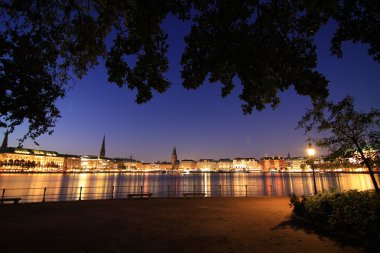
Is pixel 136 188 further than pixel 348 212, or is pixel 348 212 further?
pixel 136 188

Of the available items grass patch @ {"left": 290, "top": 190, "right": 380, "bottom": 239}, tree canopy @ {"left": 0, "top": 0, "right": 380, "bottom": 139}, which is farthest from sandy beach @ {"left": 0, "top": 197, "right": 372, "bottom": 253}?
tree canopy @ {"left": 0, "top": 0, "right": 380, "bottom": 139}

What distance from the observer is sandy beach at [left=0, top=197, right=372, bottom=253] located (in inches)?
329

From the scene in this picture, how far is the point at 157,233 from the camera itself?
34.0ft

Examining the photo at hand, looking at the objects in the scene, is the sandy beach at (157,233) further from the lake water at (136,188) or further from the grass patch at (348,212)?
the lake water at (136,188)

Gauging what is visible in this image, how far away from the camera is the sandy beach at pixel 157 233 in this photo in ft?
27.5

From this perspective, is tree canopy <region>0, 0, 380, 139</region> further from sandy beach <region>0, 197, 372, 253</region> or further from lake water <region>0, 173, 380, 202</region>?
lake water <region>0, 173, 380, 202</region>

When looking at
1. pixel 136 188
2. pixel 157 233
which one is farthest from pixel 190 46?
pixel 136 188

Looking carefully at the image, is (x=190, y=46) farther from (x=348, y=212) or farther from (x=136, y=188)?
(x=136, y=188)

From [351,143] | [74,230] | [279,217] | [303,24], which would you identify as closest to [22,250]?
[74,230]

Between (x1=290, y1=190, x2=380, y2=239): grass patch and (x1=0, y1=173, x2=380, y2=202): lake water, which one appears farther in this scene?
(x1=0, y1=173, x2=380, y2=202): lake water

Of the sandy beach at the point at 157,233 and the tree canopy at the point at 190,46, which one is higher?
the tree canopy at the point at 190,46

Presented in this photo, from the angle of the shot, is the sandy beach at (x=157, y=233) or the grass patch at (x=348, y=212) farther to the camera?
the sandy beach at (x=157, y=233)

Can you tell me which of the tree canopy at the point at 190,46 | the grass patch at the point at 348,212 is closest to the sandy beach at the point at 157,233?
the grass patch at the point at 348,212

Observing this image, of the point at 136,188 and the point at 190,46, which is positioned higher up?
the point at 190,46
